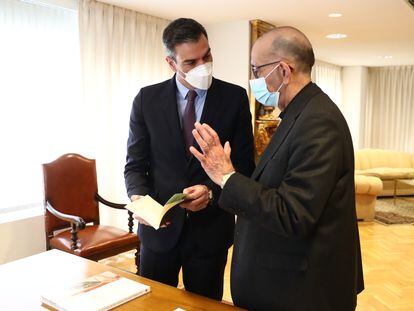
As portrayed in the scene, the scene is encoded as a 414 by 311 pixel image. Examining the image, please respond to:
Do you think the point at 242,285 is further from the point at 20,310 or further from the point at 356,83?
the point at 356,83

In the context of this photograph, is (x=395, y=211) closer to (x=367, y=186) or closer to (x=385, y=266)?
(x=367, y=186)

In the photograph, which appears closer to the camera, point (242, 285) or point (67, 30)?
point (242, 285)

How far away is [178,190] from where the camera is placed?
1546 mm

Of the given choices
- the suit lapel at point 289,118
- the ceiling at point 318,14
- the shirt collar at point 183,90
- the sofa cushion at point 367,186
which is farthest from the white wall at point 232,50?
the suit lapel at point 289,118

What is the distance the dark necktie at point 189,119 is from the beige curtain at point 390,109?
7612 mm

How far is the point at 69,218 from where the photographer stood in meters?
2.70

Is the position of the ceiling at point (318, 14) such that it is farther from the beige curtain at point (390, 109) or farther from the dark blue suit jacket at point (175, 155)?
the beige curtain at point (390, 109)

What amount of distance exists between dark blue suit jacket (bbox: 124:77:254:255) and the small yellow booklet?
0.17 meters

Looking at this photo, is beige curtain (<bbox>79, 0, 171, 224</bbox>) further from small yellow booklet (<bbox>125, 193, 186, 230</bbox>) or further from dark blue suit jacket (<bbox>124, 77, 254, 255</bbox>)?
small yellow booklet (<bbox>125, 193, 186, 230</bbox>)

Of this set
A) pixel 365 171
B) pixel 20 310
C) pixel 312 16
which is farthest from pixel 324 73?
pixel 20 310

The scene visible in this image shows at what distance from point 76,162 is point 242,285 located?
2.35 m

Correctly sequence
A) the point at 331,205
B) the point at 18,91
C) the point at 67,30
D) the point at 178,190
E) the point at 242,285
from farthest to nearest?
the point at 67,30 < the point at 18,91 < the point at 178,190 < the point at 242,285 < the point at 331,205

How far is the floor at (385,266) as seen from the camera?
2992mm

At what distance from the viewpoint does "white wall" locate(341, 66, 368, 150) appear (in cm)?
802
